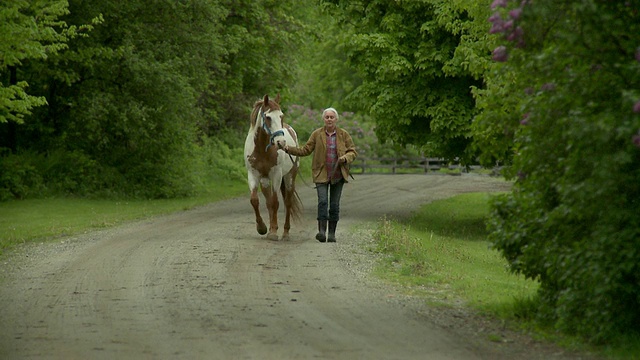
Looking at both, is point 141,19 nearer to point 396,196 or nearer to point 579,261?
point 396,196

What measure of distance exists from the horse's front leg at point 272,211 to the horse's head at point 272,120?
1239 mm

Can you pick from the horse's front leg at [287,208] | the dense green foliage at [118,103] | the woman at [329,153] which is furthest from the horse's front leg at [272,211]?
the dense green foliage at [118,103]

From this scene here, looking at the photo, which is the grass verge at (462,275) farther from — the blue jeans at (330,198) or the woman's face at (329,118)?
the woman's face at (329,118)

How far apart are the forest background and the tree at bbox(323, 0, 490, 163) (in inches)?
2.2

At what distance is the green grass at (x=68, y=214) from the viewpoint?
20453mm

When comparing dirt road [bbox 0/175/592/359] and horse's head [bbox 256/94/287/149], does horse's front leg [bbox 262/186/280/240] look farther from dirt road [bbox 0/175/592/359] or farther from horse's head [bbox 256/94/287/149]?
horse's head [bbox 256/94/287/149]

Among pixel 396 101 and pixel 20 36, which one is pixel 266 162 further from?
pixel 396 101

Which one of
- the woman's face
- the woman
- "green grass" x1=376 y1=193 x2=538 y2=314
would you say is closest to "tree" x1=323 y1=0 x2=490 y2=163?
"green grass" x1=376 y1=193 x2=538 y2=314

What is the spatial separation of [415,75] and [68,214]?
9854mm

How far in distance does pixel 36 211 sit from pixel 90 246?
9370 millimetres

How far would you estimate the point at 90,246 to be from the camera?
688 inches

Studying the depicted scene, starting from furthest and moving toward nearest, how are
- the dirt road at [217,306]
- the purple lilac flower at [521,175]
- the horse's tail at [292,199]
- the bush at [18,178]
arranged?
the bush at [18,178]
the horse's tail at [292,199]
the purple lilac flower at [521,175]
the dirt road at [217,306]

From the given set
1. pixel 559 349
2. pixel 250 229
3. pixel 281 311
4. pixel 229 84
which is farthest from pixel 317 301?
pixel 229 84

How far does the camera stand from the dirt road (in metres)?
8.91
